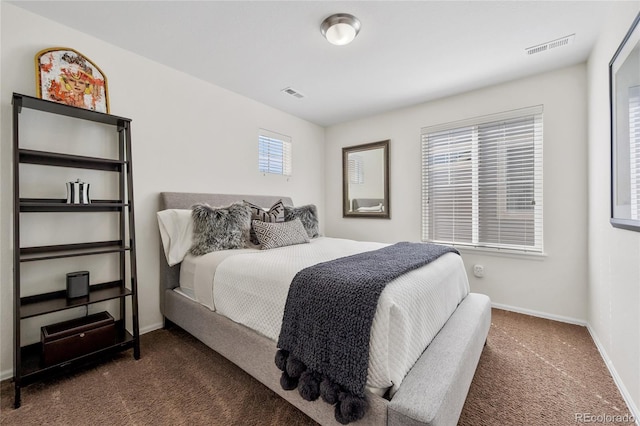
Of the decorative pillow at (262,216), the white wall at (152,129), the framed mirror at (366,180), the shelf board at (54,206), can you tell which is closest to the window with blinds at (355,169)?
the framed mirror at (366,180)

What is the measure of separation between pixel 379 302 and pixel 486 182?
2.61m

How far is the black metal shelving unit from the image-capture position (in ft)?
5.18

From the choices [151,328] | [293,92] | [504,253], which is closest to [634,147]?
[504,253]

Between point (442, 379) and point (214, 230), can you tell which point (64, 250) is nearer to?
point (214, 230)

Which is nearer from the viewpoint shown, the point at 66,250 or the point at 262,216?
the point at 66,250

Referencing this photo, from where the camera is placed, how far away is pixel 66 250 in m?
1.95

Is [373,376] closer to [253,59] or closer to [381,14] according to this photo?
[381,14]

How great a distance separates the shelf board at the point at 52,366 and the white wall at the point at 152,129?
15 centimetres

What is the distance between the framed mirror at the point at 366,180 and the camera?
3.91 m

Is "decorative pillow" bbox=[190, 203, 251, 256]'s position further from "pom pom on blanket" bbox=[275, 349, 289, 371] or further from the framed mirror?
the framed mirror

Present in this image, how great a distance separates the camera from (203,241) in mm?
2359

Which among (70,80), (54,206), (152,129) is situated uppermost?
(70,80)

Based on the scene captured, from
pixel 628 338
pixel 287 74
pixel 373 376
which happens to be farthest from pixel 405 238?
pixel 373 376

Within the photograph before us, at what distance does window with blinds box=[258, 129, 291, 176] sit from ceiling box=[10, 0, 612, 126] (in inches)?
26.4
